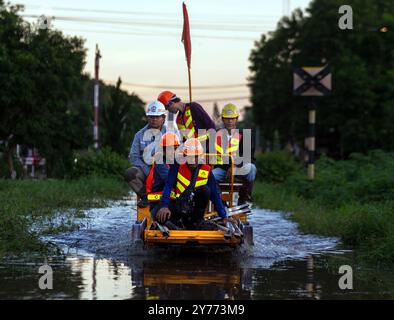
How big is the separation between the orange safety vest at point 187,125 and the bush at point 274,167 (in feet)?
74.4

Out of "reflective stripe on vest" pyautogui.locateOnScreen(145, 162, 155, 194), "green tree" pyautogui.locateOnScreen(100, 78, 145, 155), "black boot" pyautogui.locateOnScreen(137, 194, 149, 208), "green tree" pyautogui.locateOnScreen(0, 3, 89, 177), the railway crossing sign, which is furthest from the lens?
"green tree" pyautogui.locateOnScreen(0, 3, 89, 177)

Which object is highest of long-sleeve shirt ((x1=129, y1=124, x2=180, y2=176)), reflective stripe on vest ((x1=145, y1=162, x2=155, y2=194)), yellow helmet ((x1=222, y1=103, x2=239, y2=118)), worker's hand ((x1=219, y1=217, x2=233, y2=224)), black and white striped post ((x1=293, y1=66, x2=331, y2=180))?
black and white striped post ((x1=293, y1=66, x2=331, y2=180))

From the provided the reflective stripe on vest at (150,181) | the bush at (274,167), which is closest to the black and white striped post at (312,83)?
the reflective stripe on vest at (150,181)

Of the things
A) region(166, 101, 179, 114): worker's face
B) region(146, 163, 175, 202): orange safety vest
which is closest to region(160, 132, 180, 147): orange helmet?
region(146, 163, 175, 202): orange safety vest

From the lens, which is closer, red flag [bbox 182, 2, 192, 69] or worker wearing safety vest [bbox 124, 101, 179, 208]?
worker wearing safety vest [bbox 124, 101, 179, 208]

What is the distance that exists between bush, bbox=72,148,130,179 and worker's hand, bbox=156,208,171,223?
67.5 feet

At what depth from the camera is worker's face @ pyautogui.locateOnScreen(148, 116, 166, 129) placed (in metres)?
12.3

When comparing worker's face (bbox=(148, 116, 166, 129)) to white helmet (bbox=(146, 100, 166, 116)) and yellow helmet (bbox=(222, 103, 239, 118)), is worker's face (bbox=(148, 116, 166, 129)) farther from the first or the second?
yellow helmet (bbox=(222, 103, 239, 118))

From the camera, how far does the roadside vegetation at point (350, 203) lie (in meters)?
12.8

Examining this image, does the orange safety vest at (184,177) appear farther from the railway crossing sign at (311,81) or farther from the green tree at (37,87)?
the green tree at (37,87)

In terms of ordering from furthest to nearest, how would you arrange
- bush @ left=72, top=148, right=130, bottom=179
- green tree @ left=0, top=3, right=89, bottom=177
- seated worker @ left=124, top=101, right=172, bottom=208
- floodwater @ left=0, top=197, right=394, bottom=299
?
green tree @ left=0, top=3, right=89, bottom=177, bush @ left=72, top=148, right=130, bottom=179, seated worker @ left=124, top=101, right=172, bottom=208, floodwater @ left=0, top=197, right=394, bottom=299

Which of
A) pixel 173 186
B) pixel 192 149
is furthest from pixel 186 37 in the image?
pixel 173 186
